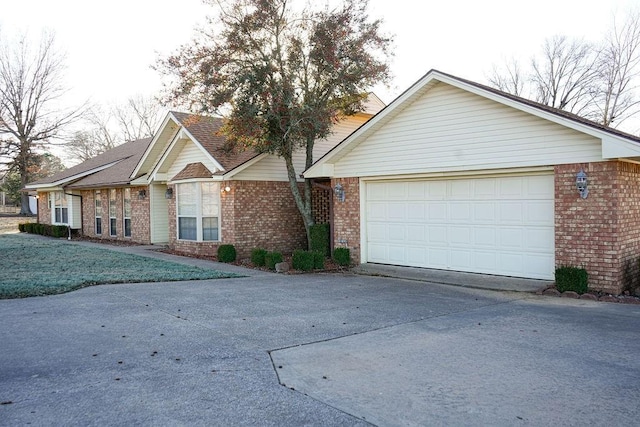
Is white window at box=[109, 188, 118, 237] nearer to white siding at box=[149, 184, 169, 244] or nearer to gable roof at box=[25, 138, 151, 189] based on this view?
gable roof at box=[25, 138, 151, 189]

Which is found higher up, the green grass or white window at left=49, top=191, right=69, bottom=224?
white window at left=49, top=191, right=69, bottom=224

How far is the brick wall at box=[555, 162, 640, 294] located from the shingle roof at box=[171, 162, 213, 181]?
10.4 m

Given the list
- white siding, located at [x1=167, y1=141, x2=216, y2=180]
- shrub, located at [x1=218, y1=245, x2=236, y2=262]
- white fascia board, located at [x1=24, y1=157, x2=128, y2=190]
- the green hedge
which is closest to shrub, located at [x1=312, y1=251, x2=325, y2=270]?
shrub, located at [x1=218, y1=245, x2=236, y2=262]

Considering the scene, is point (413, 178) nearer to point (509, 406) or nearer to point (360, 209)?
point (360, 209)

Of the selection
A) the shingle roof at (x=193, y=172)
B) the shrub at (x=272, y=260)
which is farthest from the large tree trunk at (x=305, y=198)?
the shingle roof at (x=193, y=172)

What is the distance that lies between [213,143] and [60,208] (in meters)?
14.0

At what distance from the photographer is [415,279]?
12.1 metres

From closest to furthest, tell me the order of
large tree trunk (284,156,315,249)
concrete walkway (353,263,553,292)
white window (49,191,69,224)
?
concrete walkway (353,263,553,292) < large tree trunk (284,156,315,249) < white window (49,191,69,224)

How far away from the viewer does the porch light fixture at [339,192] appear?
557 inches

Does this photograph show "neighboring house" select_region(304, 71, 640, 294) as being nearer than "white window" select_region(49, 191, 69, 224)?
Yes

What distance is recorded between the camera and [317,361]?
581 centimetres

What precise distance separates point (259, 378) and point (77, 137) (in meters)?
45.3

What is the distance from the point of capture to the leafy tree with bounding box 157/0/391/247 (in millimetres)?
13219

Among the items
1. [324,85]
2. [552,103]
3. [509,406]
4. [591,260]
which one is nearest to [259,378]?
[509,406]
